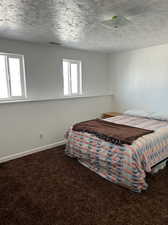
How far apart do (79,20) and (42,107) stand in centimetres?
188

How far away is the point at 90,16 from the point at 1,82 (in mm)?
2162

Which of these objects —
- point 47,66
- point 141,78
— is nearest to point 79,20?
point 47,66

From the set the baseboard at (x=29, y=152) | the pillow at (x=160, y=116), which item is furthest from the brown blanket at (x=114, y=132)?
A: the baseboard at (x=29, y=152)

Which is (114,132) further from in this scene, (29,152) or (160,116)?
(29,152)

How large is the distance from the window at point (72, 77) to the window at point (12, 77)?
1.15 meters

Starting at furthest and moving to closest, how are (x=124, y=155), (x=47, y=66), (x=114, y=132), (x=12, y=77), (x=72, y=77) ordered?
1. (x=72, y=77)
2. (x=47, y=66)
3. (x=12, y=77)
4. (x=114, y=132)
5. (x=124, y=155)

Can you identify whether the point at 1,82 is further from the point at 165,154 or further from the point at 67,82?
the point at 165,154

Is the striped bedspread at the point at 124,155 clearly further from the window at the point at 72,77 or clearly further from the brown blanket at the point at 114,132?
the window at the point at 72,77

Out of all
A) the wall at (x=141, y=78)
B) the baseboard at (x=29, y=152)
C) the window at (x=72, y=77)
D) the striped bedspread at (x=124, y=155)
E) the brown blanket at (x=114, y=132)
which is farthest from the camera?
the window at (x=72, y=77)

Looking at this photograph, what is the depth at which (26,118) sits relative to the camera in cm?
315

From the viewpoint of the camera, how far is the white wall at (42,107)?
117 inches

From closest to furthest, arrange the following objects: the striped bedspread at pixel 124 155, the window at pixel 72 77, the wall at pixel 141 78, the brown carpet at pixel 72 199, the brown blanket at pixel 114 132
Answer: the brown carpet at pixel 72 199
the striped bedspread at pixel 124 155
the brown blanket at pixel 114 132
the wall at pixel 141 78
the window at pixel 72 77

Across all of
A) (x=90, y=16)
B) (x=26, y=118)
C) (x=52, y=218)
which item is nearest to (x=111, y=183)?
(x=52, y=218)

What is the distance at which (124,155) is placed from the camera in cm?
208
